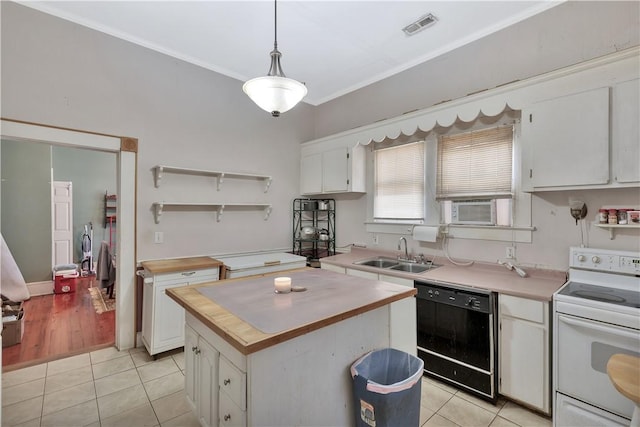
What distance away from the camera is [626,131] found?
185 centimetres

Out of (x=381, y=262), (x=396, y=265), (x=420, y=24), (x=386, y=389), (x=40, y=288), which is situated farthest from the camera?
(x=40, y=288)

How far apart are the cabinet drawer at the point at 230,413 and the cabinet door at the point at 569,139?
2.43 meters

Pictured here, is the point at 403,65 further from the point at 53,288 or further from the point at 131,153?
the point at 53,288

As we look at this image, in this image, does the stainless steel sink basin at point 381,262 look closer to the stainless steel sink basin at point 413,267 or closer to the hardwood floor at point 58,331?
the stainless steel sink basin at point 413,267

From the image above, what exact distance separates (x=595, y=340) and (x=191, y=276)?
10.3 ft

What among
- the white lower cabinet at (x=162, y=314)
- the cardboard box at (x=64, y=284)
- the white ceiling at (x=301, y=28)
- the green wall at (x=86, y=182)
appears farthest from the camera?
the green wall at (x=86, y=182)

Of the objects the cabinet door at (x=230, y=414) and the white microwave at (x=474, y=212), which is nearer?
the cabinet door at (x=230, y=414)

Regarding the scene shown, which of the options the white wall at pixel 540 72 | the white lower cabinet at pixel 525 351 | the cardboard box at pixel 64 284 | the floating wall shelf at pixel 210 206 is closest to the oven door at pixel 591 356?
the white lower cabinet at pixel 525 351

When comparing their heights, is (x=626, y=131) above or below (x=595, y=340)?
above

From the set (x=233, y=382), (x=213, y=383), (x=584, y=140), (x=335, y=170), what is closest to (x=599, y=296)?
(x=584, y=140)

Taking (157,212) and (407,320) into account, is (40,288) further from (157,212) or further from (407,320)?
(407,320)

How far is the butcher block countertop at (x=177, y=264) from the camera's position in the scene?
9.02 ft

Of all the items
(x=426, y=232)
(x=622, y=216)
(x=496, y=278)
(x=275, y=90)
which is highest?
(x=275, y=90)

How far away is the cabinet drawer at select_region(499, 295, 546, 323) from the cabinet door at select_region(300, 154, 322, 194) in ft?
8.12
